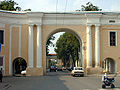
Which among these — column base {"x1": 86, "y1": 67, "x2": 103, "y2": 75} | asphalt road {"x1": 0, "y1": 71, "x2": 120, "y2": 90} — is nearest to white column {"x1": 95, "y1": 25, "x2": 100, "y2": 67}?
column base {"x1": 86, "y1": 67, "x2": 103, "y2": 75}

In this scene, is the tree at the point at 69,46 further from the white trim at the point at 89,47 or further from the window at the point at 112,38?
the white trim at the point at 89,47

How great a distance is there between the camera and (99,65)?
42656mm

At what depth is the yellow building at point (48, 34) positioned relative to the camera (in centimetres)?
4206

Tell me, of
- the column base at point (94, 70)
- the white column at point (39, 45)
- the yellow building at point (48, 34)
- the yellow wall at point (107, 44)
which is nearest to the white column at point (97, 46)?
the yellow building at point (48, 34)

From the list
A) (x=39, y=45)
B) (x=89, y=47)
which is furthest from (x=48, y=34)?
(x=89, y=47)

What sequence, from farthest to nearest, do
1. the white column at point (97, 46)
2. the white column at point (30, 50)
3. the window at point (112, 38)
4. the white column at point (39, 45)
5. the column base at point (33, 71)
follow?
the window at point (112, 38)
the white column at point (97, 46)
the white column at point (39, 45)
the white column at point (30, 50)
the column base at point (33, 71)

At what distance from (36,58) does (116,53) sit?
12.6m

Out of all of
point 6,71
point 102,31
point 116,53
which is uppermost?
point 102,31

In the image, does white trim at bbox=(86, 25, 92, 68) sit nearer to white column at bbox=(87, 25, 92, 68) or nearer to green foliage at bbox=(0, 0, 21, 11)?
white column at bbox=(87, 25, 92, 68)

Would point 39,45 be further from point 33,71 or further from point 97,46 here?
point 97,46

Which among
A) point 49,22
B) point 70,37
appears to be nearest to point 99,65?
point 49,22

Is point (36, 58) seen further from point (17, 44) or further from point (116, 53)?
point (116, 53)

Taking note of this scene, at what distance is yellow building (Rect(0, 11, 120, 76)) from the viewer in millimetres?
42062

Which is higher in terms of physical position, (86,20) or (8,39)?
(86,20)
